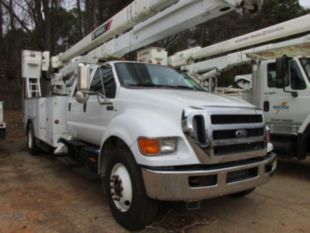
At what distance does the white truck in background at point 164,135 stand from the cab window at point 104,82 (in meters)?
0.02

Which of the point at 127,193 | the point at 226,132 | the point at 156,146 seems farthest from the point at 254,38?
the point at 127,193

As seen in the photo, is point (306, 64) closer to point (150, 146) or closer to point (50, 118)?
point (150, 146)

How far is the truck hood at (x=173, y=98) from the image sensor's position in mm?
4332

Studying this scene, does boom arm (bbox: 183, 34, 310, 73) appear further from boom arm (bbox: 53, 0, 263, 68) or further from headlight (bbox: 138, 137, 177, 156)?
headlight (bbox: 138, 137, 177, 156)

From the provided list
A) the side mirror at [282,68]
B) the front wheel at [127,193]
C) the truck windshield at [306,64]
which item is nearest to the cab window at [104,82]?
the front wheel at [127,193]

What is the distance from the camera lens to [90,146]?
6113mm

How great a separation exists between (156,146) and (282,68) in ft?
14.0

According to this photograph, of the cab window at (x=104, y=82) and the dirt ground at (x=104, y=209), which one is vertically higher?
the cab window at (x=104, y=82)

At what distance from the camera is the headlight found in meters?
3.95

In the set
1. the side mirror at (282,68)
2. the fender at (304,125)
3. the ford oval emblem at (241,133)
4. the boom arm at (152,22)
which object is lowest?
the fender at (304,125)

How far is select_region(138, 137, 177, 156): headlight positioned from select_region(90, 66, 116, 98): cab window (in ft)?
4.89

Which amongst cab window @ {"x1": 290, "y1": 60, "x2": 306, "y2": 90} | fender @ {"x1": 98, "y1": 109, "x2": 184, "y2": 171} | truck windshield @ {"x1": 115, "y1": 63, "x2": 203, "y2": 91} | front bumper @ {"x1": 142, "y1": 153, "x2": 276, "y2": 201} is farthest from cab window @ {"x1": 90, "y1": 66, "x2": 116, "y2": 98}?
cab window @ {"x1": 290, "y1": 60, "x2": 306, "y2": 90}

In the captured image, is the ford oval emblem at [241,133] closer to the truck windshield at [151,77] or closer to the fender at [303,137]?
the truck windshield at [151,77]

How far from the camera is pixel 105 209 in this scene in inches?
204
